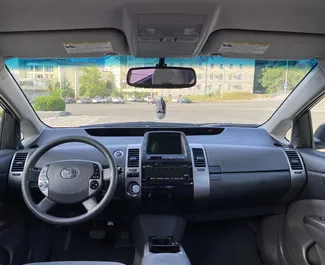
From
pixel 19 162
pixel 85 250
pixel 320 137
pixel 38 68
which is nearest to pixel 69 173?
pixel 19 162

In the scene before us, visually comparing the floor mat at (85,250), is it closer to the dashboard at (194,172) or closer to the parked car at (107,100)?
the dashboard at (194,172)

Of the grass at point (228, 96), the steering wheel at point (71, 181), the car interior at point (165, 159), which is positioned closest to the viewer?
the car interior at point (165, 159)

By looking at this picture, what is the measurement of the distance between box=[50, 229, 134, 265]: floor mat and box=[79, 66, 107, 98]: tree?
1236 mm

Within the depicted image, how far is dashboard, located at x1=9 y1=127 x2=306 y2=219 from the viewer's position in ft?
8.80

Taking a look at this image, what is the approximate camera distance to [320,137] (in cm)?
296

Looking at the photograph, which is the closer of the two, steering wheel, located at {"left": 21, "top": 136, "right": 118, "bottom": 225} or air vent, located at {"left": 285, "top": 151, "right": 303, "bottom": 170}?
steering wheel, located at {"left": 21, "top": 136, "right": 118, "bottom": 225}

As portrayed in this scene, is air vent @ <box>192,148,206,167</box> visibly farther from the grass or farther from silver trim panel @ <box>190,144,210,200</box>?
the grass

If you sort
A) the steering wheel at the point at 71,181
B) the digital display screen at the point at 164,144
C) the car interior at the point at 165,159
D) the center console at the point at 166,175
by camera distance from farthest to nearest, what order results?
the digital display screen at the point at 164,144, the center console at the point at 166,175, the steering wheel at the point at 71,181, the car interior at the point at 165,159

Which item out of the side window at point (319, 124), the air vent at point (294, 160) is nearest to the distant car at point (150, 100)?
the air vent at point (294, 160)

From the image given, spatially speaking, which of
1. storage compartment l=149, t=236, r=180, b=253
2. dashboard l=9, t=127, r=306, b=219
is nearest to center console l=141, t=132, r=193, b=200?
dashboard l=9, t=127, r=306, b=219

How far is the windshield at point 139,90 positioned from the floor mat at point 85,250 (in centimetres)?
101

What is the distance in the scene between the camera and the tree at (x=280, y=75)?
2820 mm

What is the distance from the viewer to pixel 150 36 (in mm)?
2230

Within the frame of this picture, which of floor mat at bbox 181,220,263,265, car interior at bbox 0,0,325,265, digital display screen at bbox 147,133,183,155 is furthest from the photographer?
floor mat at bbox 181,220,263,265
